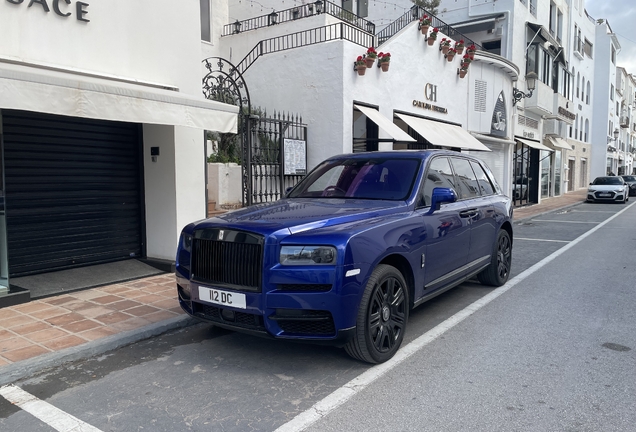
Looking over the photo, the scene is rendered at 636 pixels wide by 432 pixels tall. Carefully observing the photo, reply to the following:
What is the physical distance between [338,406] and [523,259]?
6.76 metres

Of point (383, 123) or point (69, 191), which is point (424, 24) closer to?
point (383, 123)

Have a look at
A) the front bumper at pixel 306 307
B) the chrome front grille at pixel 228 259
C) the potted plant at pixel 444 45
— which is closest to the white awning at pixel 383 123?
the potted plant at pixel 444 45

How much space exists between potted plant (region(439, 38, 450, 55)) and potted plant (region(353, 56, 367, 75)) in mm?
5137

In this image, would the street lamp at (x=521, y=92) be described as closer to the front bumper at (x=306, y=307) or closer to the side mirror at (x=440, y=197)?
the side mirror at (x=440, y=197)

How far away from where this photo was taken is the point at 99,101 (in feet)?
17.9

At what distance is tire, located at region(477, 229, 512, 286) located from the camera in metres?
6.64

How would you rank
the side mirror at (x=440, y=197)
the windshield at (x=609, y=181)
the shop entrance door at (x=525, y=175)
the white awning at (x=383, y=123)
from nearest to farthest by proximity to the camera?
1. the side mirror at (x=440, y=197)
2. the white awning at (x=383, y=123)
3. the shop entrance door at (x=525, y=175)
4. the windshield at (x=609, y=181)

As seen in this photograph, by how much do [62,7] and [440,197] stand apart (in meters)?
5.23

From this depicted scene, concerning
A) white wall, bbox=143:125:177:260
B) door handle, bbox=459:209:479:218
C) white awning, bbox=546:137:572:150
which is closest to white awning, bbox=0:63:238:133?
white wall, bbox=143:125:177:260

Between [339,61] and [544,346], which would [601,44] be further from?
[544,346]

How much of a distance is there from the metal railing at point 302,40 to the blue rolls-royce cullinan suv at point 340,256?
26.7 ft

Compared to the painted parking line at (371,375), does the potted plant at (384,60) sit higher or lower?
higher

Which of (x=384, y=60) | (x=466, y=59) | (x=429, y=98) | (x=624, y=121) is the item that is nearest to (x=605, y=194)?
(x=466, y=59)

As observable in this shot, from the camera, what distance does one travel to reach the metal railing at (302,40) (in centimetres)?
1266
